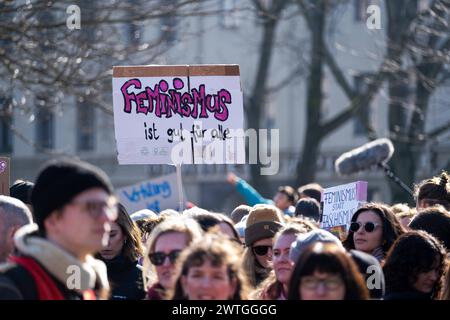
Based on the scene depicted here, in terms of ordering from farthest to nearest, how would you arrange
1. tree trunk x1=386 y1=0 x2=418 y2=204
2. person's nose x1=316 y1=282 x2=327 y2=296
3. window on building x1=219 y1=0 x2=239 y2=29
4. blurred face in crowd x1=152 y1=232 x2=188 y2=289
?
tree trunk x1=386 y1=0 x2=418 y2=204 < window on building x1=219 y1=0 x2=239 y2=29 < blurred face in crowd x1=152 y1=232 x2=188 y2=289 < person's nose x1=316 y1=282 x2=327 y2=296

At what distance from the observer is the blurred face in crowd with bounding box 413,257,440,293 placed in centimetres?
599

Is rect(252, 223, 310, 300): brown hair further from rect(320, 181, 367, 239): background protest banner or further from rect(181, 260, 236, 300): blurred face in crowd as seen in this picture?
rect(320, 181, 367, 239): background protest banner

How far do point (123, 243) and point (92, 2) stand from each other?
708 centimetres

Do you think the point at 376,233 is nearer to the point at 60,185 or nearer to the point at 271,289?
the point at 271,289

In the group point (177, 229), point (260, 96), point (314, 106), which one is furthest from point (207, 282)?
point (260, 96)

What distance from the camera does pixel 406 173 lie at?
61.2 ft

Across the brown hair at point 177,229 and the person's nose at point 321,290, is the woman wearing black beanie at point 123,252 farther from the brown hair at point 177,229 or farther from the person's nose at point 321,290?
the person's nose at point 321,290

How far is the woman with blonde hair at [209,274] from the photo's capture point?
4.73 m

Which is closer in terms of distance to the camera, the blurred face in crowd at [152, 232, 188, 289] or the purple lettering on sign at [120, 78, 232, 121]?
the blurred face in crowd at [152, 232, 188, 289]

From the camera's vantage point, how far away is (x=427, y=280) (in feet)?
19.8

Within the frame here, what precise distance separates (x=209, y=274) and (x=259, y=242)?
2345mm

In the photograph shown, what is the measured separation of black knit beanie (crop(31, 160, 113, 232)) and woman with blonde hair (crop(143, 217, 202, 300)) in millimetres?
1219

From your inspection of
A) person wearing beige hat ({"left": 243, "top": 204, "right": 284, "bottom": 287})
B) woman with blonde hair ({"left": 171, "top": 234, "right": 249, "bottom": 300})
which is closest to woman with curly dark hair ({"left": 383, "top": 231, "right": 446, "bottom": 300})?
person wearing beige hat ({"left": 243, "top": 204, "right": 284, "bottom": 287})

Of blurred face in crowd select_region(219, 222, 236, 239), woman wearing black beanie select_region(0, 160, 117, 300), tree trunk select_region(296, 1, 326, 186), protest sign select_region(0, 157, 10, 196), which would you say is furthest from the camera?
tree trunk select_region(296, 1, 326, 186)
